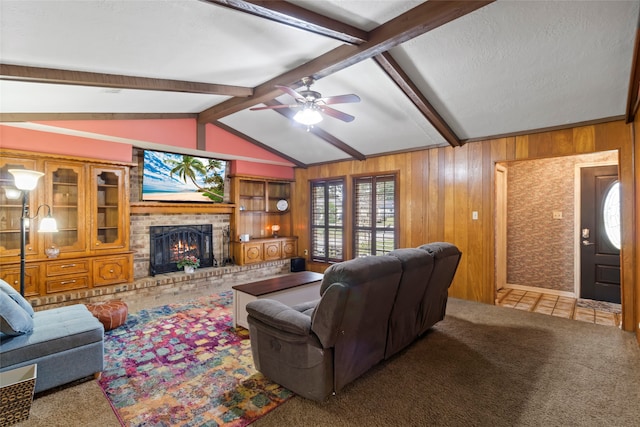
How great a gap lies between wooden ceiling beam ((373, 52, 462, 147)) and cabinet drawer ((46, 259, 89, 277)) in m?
4.63

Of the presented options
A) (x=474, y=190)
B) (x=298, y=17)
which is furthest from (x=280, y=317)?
(x=474, y=190)

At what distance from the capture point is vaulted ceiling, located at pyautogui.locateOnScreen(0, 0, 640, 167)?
2254 millimetres

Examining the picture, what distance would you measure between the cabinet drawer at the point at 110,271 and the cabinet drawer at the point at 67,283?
12cm

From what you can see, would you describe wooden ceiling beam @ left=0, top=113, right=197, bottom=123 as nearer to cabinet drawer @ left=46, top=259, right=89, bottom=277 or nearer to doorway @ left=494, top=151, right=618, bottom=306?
cabinet drawer @ left=46, top=259, right=89, bottom=277

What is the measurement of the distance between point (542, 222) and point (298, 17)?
5.40m

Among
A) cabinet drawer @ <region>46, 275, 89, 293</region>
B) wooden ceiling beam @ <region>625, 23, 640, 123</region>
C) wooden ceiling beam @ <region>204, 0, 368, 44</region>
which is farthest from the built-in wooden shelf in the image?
wooden ceiling beam @ <region>625, 23, 640, 123</region>

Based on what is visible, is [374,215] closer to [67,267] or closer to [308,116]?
[308,116]

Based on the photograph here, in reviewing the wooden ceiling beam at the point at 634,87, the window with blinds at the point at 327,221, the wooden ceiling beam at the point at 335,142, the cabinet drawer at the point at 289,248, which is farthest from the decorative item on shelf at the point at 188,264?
the wooden ceiling beam at the point at 634,87

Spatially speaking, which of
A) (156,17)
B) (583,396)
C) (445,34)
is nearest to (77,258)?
(156,17)

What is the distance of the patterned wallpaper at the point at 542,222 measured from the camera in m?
5.12

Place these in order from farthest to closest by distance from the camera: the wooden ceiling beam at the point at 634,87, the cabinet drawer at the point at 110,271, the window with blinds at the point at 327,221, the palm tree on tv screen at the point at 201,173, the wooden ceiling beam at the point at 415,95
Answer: the window with blinds at the point at 327,221 → the palm tree on tv screen at the point at 201,173 → the cabinet drawer at the point at 110,271 → the wooden ceiling beam at the point at 415,95 → the wooden ceiling beam at the point at 634,87

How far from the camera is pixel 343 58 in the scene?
9.77 feet

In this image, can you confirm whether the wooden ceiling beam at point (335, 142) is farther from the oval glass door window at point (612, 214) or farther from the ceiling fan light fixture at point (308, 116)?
the oval glass door window at point (612, 214)

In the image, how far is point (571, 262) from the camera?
16.8 feet
